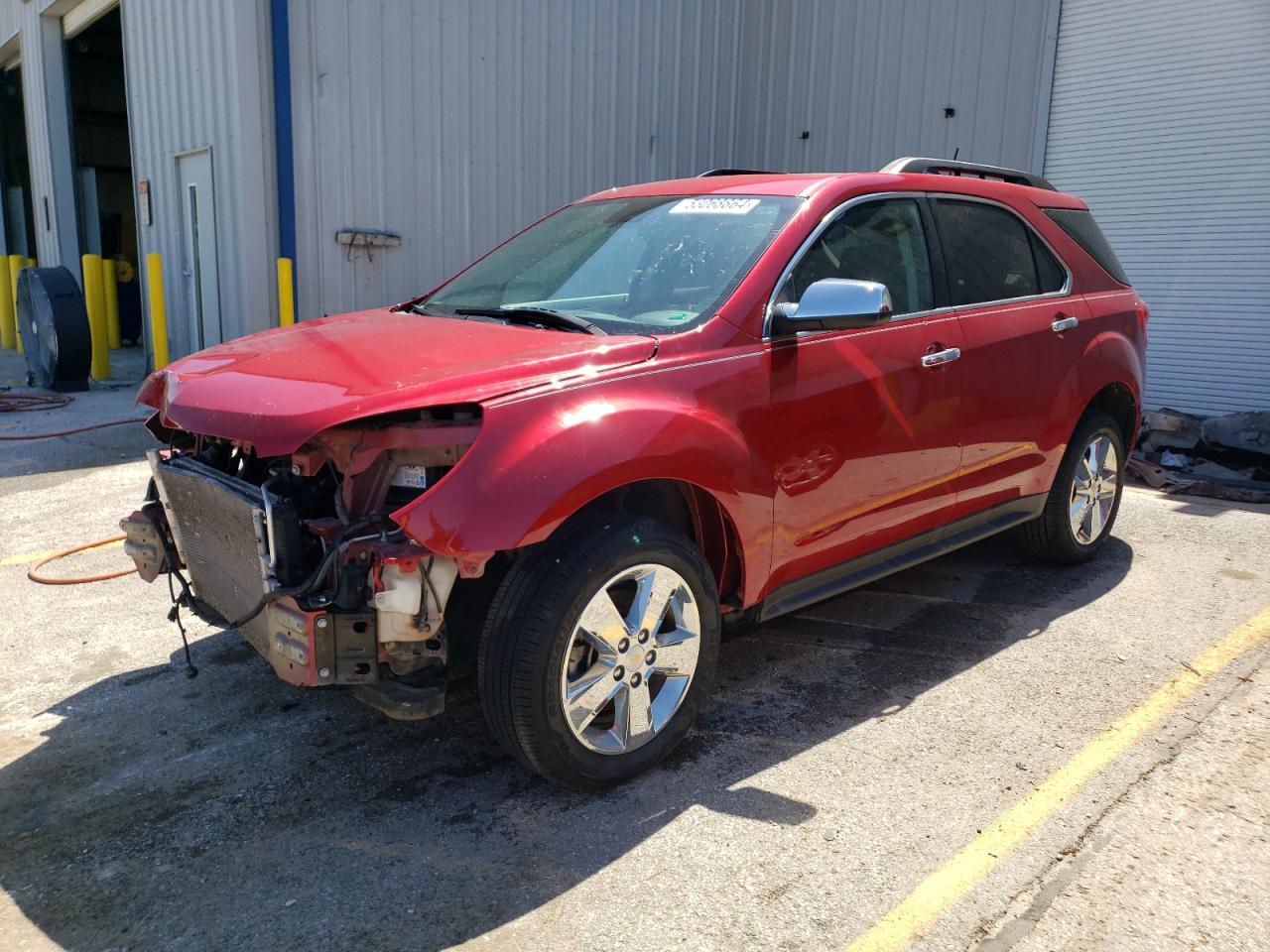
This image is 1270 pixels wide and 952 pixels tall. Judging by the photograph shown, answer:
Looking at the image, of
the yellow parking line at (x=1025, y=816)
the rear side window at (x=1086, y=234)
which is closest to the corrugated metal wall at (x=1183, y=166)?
the rear side window at (x=1086, y=234)

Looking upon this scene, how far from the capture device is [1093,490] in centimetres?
509

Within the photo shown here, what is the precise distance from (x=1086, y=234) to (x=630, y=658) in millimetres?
3537

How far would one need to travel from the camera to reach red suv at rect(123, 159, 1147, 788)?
2662 millimetres

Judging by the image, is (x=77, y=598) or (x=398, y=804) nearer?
(x=398, y=804)

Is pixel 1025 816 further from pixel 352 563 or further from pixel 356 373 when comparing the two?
pixel 356 373

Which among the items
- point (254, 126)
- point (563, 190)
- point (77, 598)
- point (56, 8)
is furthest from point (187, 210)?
point (77, 598)

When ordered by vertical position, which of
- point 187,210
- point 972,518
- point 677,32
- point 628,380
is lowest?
point 972,518

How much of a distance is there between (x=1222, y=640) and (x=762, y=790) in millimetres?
2452

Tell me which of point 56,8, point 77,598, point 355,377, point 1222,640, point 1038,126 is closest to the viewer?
point 355,377

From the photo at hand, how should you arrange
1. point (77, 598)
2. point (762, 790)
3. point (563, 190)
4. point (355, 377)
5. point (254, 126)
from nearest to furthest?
point (355, 377) → point (762, 790) → point (77, 598) → point (254, 126) → point (563, 190)

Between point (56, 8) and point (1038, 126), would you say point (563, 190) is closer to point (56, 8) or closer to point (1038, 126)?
point (1038, 126)

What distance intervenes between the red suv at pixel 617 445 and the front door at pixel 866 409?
1cm

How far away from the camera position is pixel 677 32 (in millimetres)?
11805

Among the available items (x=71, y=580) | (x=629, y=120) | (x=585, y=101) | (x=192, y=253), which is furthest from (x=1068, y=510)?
(x=192, y=253)
